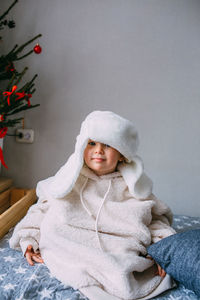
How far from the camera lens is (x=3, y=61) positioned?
150cm

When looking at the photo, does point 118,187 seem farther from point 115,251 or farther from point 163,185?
point 163,185

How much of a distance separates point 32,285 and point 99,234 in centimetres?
28

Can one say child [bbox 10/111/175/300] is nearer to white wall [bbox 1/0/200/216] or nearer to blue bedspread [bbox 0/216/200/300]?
blue bedspread [bbox 0/216/200/300]

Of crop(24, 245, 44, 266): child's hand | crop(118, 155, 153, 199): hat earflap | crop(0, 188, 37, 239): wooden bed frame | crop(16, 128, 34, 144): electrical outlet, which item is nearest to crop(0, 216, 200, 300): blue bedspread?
crop(24, 245, 44, 266): child's hand

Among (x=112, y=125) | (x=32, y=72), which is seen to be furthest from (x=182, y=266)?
(x=32, y=72)

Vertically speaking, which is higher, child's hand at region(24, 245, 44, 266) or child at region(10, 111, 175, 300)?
child at region(10, 111, 175, 300)

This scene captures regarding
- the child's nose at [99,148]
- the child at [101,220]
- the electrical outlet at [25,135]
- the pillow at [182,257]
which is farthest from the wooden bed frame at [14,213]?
the pillow at [182,257]

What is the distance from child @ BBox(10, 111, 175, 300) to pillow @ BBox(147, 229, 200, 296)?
0.19 ft

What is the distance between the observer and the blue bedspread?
78 centimetres

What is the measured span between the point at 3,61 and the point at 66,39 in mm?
441

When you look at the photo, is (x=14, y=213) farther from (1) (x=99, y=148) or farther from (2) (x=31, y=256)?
(1) (x=99, y=148)

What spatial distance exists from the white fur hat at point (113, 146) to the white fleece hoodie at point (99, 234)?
0.05m

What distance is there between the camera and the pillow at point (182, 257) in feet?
2.61

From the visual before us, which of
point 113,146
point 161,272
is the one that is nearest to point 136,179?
point 113,146
